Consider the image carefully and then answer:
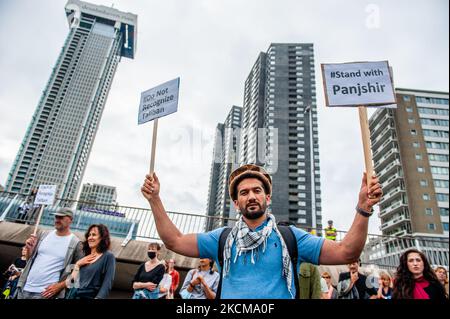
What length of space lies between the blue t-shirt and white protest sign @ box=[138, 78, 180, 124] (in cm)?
182

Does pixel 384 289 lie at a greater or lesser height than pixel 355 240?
lesser

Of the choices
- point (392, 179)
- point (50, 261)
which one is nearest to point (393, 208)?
point (392, 179)

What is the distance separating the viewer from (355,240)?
1540mm

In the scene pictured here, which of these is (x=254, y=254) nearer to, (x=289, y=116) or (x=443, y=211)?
(x=443, y=211)

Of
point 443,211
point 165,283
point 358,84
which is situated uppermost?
point 443,211

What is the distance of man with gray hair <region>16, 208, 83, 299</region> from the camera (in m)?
3.63

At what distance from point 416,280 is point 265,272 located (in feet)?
9.36

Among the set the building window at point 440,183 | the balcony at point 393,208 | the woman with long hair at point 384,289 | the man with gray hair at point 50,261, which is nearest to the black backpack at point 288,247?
the man with gray hair at point 50,261

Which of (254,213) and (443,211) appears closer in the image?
(254,213)

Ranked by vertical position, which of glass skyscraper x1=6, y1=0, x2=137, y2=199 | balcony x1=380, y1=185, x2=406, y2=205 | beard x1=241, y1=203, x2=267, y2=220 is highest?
glass skyscraper x1=6, y1=0, x2=137, y2=199

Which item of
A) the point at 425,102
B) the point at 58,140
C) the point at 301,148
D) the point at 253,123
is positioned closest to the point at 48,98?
the point at 58,140

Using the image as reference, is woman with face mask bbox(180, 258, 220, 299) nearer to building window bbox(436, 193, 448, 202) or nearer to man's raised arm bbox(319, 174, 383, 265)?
man's raised arm bbox(319, 174, 383, 265)

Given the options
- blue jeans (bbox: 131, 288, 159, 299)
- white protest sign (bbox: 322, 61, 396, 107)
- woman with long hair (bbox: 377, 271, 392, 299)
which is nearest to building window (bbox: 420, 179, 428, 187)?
woman with long hair (bbox: 377, 271, 392, 299)
